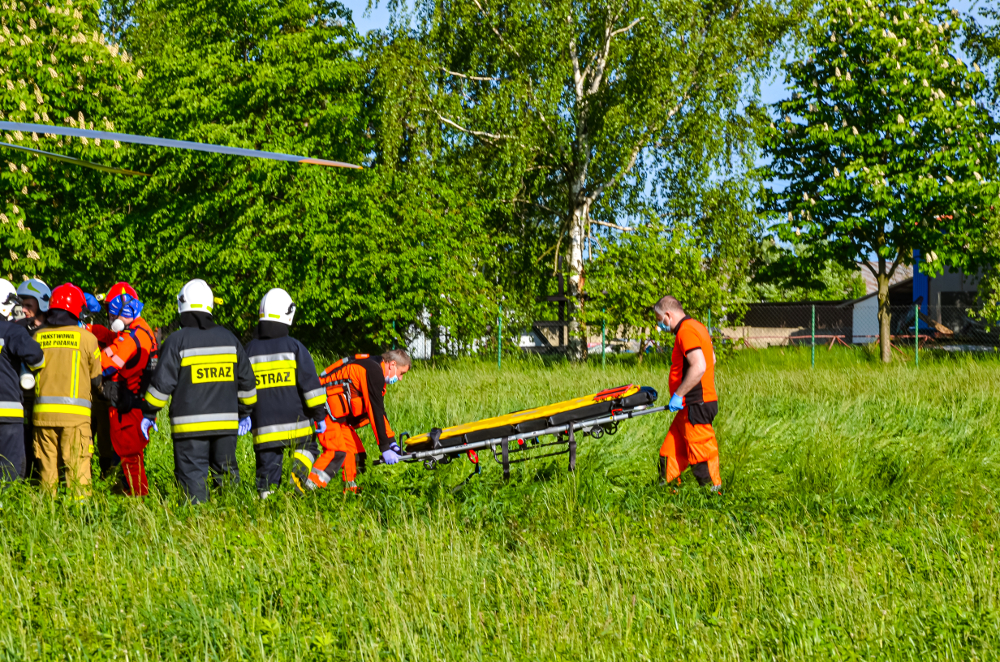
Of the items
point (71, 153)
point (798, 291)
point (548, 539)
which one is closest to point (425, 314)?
point (71, 153)

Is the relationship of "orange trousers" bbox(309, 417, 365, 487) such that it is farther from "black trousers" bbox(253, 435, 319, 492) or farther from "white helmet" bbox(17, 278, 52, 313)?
"white helmet" bbox(17, 278, 52, 313)

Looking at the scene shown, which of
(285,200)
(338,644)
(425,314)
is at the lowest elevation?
(338,644)

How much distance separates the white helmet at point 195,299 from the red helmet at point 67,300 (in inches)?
51.6

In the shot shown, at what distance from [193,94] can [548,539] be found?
17.3 m

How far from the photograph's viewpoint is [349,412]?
6.77 m

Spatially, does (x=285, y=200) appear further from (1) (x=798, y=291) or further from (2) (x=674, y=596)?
(1) (x=798, y=291)

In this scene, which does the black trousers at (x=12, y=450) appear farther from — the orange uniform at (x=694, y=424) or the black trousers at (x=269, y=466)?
the orange uniform at (x=694, y=424)

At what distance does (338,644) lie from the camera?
13.0 feet

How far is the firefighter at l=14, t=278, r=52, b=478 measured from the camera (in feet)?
23.0

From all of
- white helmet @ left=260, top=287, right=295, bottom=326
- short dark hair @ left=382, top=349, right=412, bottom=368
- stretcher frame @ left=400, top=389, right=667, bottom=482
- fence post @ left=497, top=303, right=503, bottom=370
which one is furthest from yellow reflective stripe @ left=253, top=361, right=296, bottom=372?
fence post @ left=497, top=303, right=503, bottom=370

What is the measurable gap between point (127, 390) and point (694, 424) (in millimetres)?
4460

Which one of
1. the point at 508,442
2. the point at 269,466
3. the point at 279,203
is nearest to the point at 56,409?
the point at 269,466

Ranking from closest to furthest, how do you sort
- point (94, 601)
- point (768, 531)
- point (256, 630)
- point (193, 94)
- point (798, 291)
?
point (256, 630) < point (94, 601) < point (768, 531) < point (193, 94) < point (798, 291)

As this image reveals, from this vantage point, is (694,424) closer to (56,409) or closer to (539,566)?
(539,566)
